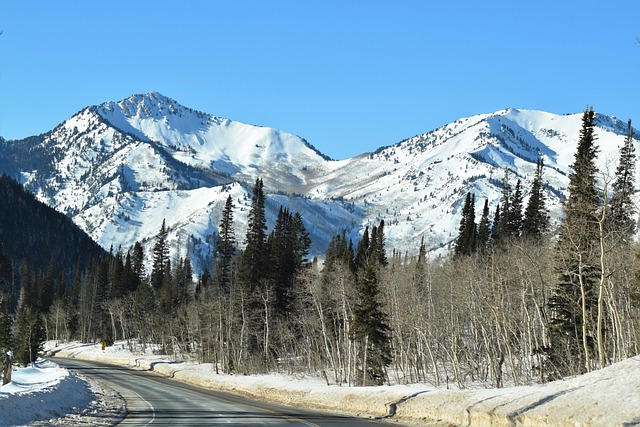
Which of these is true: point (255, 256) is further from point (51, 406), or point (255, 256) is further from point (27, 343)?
point (51, 406)

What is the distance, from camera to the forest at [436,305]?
4503 centimetres

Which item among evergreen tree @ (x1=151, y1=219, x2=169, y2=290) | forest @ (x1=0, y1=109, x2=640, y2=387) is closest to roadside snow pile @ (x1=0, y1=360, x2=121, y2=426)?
forest @ (x1=0, y1=109, x2=640, y2=387)

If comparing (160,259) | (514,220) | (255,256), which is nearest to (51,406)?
(255,256)

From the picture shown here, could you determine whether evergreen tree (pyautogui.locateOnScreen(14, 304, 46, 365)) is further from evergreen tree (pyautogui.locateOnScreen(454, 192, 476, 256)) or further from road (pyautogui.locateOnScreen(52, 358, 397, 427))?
evergreen tree (pyautogui.locateOnScreen(454, 192, 476, 256))

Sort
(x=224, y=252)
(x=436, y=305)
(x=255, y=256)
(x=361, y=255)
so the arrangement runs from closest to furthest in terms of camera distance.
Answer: (x=436, y=305), (x=255, y=256), (x=224, y=252), (x=361, y=255)

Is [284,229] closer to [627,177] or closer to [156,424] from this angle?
[627,177]

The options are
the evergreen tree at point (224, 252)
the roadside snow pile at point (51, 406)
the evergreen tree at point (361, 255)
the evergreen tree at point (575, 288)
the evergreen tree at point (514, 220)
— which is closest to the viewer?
the roadside snow pile at point (51, 406)

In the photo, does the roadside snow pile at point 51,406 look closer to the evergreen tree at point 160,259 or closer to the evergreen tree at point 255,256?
the evergreen tree at point 255,256

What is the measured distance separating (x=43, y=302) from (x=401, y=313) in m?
113

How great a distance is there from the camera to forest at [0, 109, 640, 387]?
148 ft

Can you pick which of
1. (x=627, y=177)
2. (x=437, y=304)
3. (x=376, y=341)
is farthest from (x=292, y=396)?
(x=627, y=177)

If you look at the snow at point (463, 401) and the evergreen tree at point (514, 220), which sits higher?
the evergreen tree at point (514, 220)

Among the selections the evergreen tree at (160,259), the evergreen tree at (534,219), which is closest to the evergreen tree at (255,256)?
the evergreen tree at (534,219)

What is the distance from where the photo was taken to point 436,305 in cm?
7506
